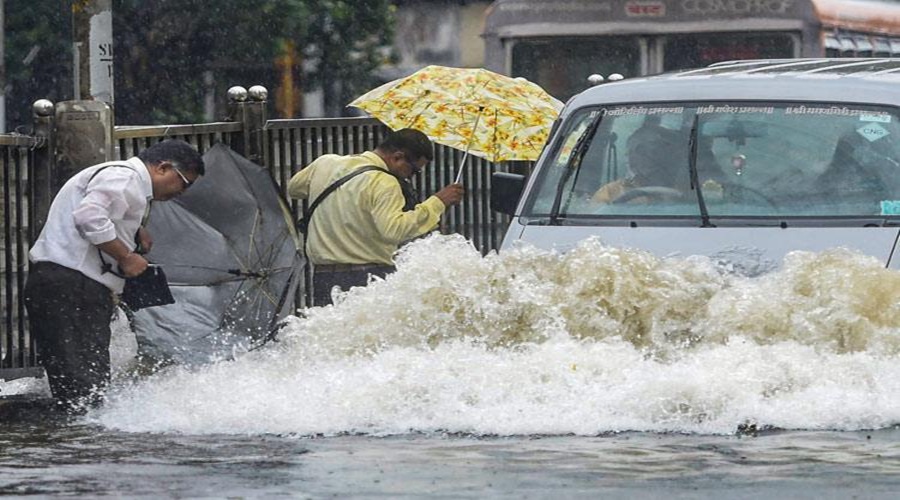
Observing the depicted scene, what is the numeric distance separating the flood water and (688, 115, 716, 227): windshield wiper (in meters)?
0.37

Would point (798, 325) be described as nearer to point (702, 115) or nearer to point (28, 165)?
point (702, 115)

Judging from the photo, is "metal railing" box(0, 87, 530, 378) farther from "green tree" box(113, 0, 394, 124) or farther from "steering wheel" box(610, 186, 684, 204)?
"green tree" box(113, 0, 394, 124)

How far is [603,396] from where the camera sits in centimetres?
A: 842

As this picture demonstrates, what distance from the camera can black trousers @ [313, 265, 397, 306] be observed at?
1123 cm

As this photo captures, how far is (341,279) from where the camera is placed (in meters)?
11.3

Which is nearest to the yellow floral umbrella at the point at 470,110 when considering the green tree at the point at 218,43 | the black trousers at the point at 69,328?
the black trousers at the point at 69,328

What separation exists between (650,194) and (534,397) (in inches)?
64.5

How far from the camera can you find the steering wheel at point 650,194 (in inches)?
383

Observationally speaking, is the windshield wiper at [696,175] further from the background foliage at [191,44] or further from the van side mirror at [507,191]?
the background foliage at [191,44]

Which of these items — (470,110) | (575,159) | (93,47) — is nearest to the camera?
(575,159)

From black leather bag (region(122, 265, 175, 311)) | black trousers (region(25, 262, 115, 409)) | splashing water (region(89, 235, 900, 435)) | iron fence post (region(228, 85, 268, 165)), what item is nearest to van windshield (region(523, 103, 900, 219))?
splashing water (region(89, 235, 900, 435))

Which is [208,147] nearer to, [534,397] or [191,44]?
[534,397]

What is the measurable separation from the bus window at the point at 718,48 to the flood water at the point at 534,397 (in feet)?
31.7

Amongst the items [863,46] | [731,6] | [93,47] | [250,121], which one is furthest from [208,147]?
[863,46]
